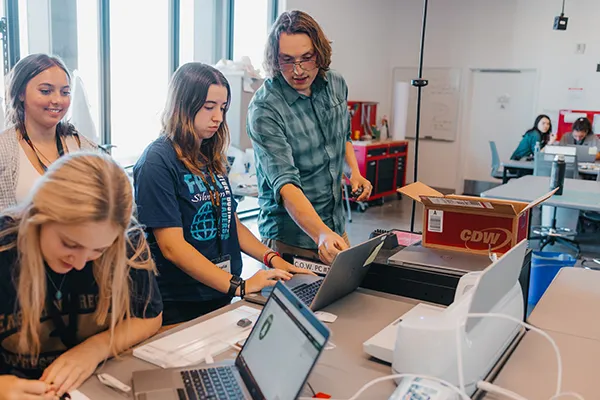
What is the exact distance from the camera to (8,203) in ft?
7.07

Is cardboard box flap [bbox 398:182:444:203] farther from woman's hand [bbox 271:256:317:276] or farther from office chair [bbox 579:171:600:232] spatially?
office chair [bbox 579:171:600:232]

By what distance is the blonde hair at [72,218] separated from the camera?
1133 mm

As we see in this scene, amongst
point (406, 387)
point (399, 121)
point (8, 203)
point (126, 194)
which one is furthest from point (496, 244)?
point (399, 121)

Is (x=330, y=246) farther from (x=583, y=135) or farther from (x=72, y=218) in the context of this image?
(x=583, y=135)

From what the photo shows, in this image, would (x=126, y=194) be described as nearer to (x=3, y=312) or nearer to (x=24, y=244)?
(x=24, y=244)

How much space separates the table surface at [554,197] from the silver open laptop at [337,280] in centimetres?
221

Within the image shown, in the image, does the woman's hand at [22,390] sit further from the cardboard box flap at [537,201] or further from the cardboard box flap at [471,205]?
the cardboard box flap at [537,201]

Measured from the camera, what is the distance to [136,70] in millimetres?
5445

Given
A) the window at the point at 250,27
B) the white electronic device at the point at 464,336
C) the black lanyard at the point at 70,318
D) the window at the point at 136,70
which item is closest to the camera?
the white electronic device at the point at 464,336

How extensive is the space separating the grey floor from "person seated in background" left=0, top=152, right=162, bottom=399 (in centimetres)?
297

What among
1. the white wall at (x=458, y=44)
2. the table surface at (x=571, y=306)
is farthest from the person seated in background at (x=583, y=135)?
the table surface at (x=571, y=306)

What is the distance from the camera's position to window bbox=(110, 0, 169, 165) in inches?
205

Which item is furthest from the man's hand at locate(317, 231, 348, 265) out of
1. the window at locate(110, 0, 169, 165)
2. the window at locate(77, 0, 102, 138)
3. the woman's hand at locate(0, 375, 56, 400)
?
the window at locate(110, 0, 169, 165)

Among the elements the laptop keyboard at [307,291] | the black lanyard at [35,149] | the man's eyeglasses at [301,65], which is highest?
the man's eyeglasses at [301,65]
